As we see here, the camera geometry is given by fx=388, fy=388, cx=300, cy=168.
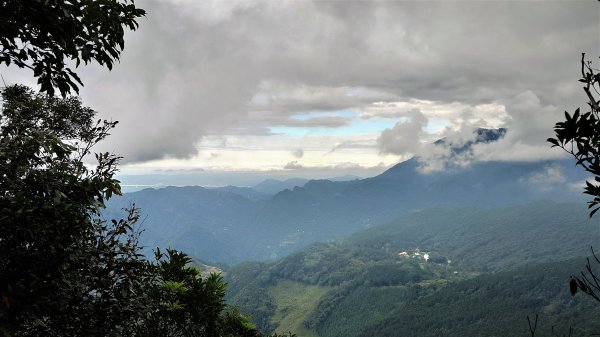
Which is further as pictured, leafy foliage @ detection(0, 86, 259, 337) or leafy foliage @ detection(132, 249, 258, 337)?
leafy foliage @ detection(132, 249, 258, 337)

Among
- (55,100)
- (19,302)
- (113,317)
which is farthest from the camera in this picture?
(55,100)

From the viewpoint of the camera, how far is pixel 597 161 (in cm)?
486

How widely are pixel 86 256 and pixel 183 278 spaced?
6.56 metres

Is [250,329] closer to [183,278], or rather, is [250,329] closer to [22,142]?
[183,278]

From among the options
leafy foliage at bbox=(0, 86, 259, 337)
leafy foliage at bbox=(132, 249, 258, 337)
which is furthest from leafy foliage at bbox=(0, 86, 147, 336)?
leafy foliage at bbox=(132, 249, 258, 337)

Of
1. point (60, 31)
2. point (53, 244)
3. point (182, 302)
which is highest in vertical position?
point (60, 31)

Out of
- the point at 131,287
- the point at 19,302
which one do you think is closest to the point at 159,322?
the point at 131,287

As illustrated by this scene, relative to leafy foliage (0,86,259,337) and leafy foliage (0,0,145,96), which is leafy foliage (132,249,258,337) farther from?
leafy foliage (0,0,145,96)

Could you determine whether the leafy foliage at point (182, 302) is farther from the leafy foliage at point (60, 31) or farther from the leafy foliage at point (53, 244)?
the leafy foliage at point (60, 31)

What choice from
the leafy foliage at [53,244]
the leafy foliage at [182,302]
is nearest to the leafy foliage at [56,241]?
the leafy foliage at [53,244]

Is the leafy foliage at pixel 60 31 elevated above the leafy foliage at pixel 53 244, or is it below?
above

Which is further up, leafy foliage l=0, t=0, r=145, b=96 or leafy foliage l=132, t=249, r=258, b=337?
leafy foliage l=0, t=0, r=145, b=96

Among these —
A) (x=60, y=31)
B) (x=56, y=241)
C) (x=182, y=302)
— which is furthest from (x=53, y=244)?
(x=182, y=302)

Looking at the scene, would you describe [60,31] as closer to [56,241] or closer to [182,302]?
[56,241]
